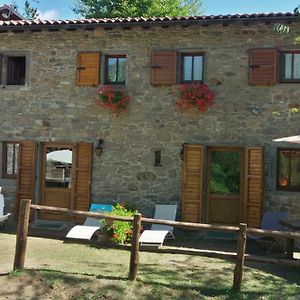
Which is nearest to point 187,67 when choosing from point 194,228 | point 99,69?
point 99,69

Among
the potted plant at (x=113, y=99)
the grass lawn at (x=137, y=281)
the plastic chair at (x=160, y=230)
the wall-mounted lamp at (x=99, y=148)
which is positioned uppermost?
the potted plant at (x=113, y=99)

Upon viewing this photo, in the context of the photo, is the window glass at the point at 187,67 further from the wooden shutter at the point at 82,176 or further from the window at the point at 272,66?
the wooden shutter at the point at 82,176

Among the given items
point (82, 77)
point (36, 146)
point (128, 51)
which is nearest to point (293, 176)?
Answer: point (128, 51)

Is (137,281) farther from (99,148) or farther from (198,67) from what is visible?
(198,67)

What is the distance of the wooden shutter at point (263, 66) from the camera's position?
33.7 ft

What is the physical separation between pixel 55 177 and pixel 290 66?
21.5ft

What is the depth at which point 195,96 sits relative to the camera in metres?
10.5

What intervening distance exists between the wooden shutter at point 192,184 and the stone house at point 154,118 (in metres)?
0.02

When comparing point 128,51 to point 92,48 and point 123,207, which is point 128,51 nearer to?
point 92,48

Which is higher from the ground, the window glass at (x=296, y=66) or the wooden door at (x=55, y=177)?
the window glass at (x=296, y=66)

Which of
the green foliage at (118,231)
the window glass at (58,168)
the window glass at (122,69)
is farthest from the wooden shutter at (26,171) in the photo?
the green foliage at (118,231)

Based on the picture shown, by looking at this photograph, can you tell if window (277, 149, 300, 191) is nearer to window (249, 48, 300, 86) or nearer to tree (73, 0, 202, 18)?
window (249, 48, 300, 86)

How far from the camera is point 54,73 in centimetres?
1145

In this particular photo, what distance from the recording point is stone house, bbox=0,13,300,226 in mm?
10352
